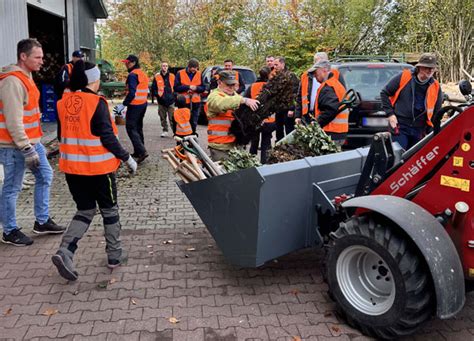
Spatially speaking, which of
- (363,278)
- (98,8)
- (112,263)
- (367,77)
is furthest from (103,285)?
(98,8)

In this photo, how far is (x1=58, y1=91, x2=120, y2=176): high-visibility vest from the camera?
411cm

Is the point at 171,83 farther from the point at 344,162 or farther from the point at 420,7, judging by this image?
the point at 420,7

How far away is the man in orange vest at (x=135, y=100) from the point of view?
910 cm

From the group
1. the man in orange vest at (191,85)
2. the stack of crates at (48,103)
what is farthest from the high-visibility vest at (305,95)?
the stack of crates at (48,103)

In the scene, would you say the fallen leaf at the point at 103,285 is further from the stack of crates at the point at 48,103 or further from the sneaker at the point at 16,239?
the stack of crates at the point at 48,103

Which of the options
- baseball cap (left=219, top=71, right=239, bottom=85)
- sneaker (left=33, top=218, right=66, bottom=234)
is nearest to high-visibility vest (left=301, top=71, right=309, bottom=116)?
baseball cap (left=219, top=71, right=239, bottom=85)

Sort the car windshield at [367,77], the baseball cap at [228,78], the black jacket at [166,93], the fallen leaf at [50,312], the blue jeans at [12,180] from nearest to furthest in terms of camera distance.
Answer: the fallen leaf at [50,312]
the blue jeans at [12,180]
the baseball cap at [228,78]
the car windshield at [367,77]
the black jacket at [166,93]

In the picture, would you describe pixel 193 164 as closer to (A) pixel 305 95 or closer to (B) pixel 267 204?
(B) pixel 267 204

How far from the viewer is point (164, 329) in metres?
3.51

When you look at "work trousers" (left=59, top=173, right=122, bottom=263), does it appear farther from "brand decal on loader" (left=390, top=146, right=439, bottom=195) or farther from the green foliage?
"brand decal on loader" (left=390, top=146, right=439, bottom=195)

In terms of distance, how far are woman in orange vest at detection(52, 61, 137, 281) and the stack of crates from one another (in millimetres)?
10724

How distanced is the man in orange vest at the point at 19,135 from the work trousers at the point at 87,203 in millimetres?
850

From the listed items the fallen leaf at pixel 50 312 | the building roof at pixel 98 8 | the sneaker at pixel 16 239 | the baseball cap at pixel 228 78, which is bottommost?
the fallen leaf at pixel 50 312

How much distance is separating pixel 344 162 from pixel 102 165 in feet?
7.04
